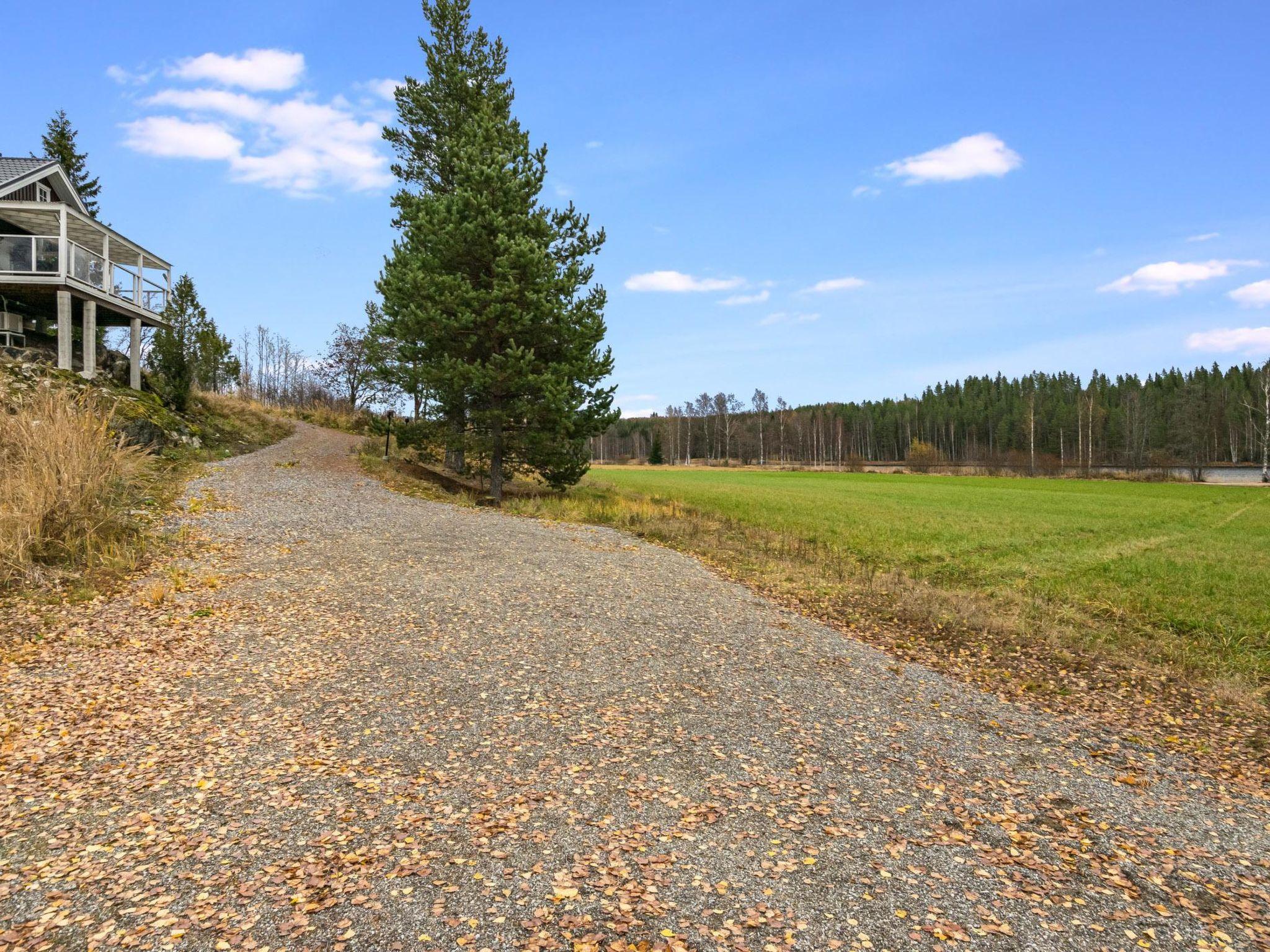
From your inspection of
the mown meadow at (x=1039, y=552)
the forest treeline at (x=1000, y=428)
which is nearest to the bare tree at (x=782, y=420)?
the forest treeline at (x=1000, y=428)

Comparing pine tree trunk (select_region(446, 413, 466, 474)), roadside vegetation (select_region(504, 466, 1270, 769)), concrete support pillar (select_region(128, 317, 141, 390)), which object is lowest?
roadside vegetation (select_region(504, 466, 1270, 769))

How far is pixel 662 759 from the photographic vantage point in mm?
5285

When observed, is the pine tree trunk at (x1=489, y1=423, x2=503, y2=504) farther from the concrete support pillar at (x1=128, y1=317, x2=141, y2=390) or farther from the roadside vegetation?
the concrete support pillar at (x1=128, y1=317, x2=141, y2=390)

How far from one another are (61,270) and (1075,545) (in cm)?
3155

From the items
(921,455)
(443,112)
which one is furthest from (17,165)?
(921,455)

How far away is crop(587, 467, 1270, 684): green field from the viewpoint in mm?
11789

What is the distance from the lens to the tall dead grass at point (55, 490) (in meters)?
8.70

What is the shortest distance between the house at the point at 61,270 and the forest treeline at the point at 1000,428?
76067 mm

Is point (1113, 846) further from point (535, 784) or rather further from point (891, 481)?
point (891, 481)

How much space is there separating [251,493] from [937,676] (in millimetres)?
15138

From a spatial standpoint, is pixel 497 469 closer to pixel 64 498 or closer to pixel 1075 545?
pixel 64 498

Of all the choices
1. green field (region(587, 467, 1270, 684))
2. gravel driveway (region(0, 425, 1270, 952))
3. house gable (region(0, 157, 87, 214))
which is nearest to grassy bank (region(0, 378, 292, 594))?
gravel driveway (region(0, 425, 1270, 952))

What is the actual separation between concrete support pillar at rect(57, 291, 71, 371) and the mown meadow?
1558cm

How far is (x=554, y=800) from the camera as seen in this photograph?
4.59 m
